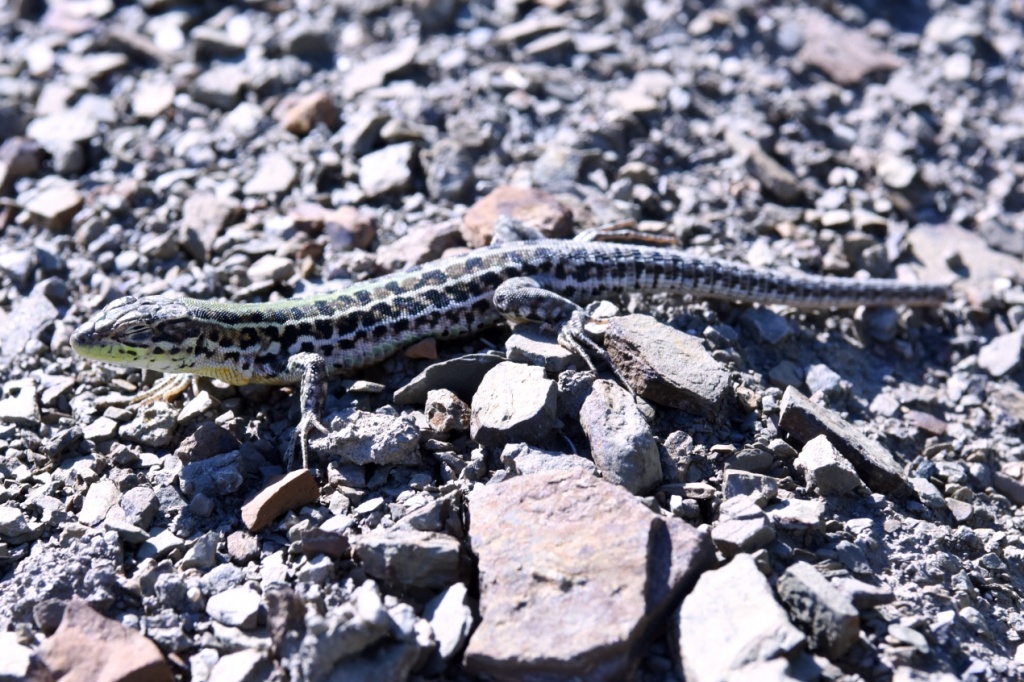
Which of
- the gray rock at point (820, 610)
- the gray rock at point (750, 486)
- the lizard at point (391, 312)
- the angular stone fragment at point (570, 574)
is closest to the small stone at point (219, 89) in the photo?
the lizard at point (391, 312)

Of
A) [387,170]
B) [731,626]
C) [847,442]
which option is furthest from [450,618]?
[387,170]

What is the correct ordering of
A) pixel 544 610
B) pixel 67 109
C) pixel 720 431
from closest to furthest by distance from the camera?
pixel 544 610 < pixel 720 431 < pixel 67 109

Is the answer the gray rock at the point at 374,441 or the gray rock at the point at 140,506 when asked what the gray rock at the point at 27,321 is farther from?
the gray rock at the point at 374,441

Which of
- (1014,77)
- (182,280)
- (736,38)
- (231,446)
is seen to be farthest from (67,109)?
(1014,77)

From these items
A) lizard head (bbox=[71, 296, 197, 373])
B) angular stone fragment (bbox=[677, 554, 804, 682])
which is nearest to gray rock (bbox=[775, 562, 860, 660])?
angular stone fragment (bbox=[677, 554, 804, 682])

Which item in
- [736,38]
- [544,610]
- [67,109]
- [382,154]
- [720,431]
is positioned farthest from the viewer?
[736,38]

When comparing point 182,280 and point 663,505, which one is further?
point 182,280

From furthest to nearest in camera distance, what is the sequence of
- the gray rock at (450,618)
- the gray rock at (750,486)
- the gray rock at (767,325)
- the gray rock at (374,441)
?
1. the gray rock at (767,325)
2. the gray rock at (374,441)
3. the gray rock at (750,486)
4. the gray rock at (450,618)

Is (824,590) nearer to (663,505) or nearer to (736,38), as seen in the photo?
(663,505)
